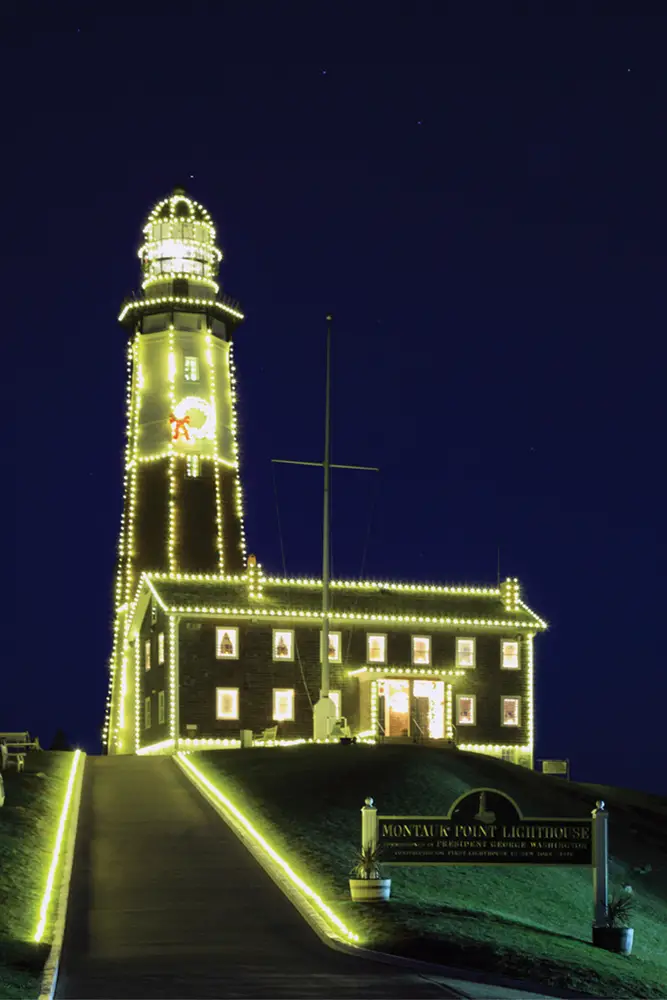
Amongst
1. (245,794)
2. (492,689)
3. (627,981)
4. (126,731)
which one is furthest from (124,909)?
(126,731)

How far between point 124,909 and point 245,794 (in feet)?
38.6

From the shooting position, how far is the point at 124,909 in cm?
2484

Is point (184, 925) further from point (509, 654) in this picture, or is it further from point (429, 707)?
point (509, 654)

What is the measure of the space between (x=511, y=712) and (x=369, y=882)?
102ft

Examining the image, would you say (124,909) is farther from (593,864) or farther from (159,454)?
(159,454)

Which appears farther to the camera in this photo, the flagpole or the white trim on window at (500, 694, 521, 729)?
the white trim on window at (500, 694, 521, 729)

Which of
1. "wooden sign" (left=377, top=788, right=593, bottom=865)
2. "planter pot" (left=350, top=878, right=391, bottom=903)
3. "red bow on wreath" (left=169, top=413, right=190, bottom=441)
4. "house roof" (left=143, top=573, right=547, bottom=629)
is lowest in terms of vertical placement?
"planter pot" (left=350, top=878, right=391, bottom=903)

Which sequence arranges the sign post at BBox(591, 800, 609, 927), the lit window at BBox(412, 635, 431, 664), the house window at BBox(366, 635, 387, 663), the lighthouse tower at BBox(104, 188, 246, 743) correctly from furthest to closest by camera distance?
1. the lighthouse tower at BBox(104, 188, 246, 743)
2. the lit window at BBox(412, 635, 431, 664)
3. the house window at BBox(366, 635, 387, 663)
4. the sign post at BBox(591, 800, 609, 927)

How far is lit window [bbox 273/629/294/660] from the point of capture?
2100 inches

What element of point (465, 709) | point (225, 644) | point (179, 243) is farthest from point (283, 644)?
point (179, 243)

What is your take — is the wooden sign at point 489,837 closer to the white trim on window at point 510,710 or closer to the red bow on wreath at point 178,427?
the white trim on window at point 510,710

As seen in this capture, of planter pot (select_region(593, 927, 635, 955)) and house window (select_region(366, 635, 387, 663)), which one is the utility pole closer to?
house window (select_region(366, 635, 387, 663))

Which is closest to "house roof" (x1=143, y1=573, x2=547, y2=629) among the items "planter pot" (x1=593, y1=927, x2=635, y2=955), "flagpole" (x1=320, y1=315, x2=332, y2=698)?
"flagpole" (x1=320, y1=315, x2=332, y2=698)

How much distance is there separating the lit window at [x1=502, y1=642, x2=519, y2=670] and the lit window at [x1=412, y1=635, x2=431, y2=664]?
3.09 metres
